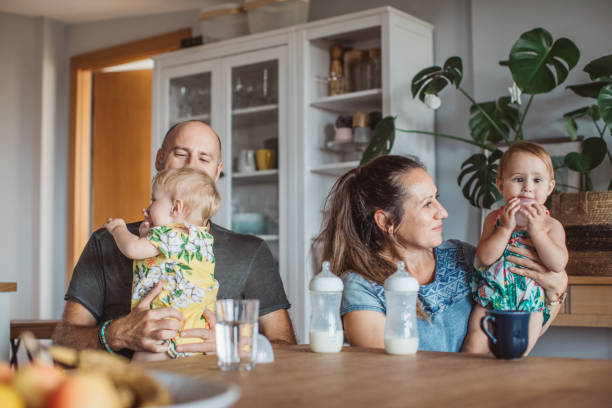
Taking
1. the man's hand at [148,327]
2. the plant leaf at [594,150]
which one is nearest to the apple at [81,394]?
the man's hand at [148,327]

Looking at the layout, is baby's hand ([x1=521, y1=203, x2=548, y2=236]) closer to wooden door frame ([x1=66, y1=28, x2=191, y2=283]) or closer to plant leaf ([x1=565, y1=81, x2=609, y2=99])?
plant leaf ([x1=565, y1=81, x2=609, y2=99])

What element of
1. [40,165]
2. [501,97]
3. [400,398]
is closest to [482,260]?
[400,398]

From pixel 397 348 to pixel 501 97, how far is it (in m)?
2.18

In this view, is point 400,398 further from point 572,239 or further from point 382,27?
point 382,27

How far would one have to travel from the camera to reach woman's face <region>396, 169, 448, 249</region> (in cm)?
170

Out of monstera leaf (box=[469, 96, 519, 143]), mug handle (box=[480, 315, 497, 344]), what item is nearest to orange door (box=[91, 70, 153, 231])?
monstera leaf (box=[469, 96, 519, 143])

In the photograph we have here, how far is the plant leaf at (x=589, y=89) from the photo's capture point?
9.69 ft

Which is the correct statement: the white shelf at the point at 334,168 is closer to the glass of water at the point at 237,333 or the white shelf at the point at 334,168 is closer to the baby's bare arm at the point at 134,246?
the baby's bare arm at the point at 134,246

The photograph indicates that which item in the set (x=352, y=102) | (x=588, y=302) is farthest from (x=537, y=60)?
(x=352, y=102)

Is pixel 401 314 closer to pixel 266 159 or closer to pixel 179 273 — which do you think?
pixel 179 273

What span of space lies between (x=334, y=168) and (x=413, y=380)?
270 centimetres

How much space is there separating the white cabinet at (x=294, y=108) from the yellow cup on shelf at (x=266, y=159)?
0.09 feet

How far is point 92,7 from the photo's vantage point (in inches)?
199

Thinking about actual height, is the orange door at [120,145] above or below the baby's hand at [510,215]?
above
